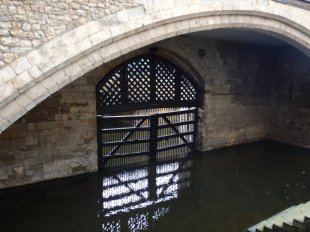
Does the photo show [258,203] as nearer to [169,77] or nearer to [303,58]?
[169,77]

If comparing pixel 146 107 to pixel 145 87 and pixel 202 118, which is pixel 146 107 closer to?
pixel 145 87

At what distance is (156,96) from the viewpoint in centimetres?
723

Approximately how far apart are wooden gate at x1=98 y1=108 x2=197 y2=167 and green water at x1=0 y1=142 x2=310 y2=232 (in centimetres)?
45

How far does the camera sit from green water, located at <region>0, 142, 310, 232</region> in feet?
Result: 14.5

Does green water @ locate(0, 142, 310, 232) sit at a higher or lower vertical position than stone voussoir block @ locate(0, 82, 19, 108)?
lower

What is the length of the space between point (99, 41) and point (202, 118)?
5015mm

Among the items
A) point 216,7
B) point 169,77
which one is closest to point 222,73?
point 169,77

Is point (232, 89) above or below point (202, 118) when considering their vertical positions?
above

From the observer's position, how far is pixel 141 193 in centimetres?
558

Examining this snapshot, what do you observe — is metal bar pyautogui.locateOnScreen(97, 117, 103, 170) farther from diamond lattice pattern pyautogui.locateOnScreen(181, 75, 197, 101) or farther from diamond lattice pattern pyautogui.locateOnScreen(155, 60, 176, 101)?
diamond lattice pattern pyautogui.locateOnScreen(181, 75, 197, 101)

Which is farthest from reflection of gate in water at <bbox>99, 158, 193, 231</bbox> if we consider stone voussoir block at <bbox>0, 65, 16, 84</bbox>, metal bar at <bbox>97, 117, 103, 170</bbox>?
stone voussoir block at <bbox>0, 65, 16, 84</bbox>

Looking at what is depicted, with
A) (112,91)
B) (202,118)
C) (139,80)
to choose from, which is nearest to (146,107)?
(139,80)

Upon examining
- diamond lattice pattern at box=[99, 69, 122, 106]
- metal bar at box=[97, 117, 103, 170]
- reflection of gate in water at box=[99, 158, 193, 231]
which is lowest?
reflection of gate in water at box=[99, 158, 193, 231]

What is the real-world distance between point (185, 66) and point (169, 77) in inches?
20.7
